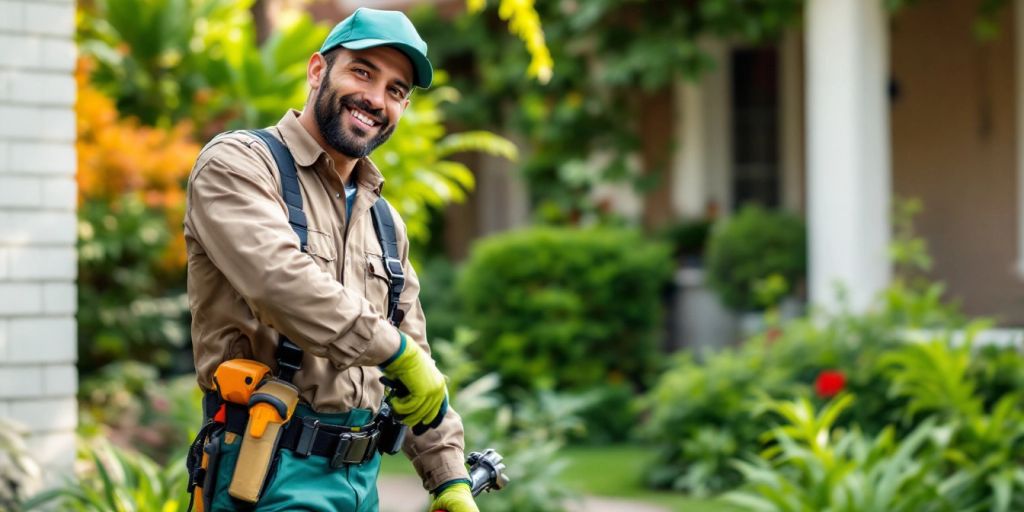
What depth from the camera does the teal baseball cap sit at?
3.07 meters

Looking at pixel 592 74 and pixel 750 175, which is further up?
pixel 592 74

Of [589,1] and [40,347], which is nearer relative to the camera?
[40,347]

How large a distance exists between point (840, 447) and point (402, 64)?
3.47 metres

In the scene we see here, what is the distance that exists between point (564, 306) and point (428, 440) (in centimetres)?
680

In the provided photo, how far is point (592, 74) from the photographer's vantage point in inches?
488

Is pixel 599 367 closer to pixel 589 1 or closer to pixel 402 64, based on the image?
pixel 589 1

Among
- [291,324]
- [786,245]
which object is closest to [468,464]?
[291,324]

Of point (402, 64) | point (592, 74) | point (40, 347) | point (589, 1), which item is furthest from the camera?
point (592, 74)

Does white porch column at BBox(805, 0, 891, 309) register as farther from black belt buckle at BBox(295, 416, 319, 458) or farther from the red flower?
black belt buckle at BBox(295, 416, 319, 458)

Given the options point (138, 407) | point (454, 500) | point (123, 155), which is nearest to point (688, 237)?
point (138, 407)

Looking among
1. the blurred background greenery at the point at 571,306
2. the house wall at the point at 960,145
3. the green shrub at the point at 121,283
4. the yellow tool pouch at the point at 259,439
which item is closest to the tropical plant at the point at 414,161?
the blurred background greenery at the point at 571,306

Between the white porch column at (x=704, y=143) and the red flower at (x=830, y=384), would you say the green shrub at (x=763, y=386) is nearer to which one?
the red flower at (x=830, y=384)

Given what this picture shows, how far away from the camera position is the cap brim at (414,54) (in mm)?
3053

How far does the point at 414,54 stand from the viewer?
315 cm
